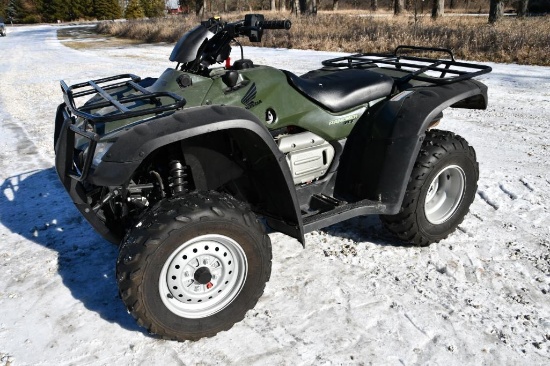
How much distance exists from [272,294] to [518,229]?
209 cm

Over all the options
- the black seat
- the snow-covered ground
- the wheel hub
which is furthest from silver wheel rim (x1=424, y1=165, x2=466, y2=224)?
the wheel hub

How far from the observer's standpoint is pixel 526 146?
5.70 m

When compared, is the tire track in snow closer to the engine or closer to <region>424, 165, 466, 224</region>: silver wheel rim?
<region>424, 165, 466, 224</region>: silver wheel rim

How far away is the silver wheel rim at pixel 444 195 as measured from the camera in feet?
12.1

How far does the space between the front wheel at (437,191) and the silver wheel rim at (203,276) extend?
134 cm

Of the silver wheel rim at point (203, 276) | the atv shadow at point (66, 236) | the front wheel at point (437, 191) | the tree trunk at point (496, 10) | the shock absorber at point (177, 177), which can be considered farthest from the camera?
the tree trunk at point (496, 10)

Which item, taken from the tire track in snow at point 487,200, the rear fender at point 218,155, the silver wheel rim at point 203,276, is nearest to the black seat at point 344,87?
the rear fender at point 218,155

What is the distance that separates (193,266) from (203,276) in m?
0.08

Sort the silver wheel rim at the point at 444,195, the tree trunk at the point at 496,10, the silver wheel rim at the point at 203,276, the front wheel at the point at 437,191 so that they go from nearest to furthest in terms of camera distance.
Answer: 1. the silver wheel rim at the point at 203,276
2. the front wheel at the point at 437,191
3. the silver wheel rim at the point at 444,195
4. the tree trunk at the point at 496,10

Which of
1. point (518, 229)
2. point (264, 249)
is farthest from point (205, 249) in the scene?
point (518, 229)

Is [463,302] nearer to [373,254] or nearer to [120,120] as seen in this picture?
[373,254]

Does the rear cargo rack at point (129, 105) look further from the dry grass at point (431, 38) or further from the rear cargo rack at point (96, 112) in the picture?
the dry grass at point (431, 38)

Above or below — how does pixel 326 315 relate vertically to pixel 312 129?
below

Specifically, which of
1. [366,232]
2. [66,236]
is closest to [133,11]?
[66,236]
